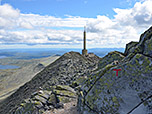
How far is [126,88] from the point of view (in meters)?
6.49

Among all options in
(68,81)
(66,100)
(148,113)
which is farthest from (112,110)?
(68,81)

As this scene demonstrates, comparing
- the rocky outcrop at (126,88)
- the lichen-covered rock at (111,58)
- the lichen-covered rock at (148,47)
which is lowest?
the rocky outcrop at (126,88)

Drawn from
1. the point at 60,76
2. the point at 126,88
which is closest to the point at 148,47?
the point at 126,88

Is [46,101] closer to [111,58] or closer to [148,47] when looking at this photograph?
[111,58]

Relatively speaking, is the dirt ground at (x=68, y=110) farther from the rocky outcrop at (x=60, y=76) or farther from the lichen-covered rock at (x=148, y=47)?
the rocky outcrop at (x=60, y=76)

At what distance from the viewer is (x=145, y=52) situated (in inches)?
263

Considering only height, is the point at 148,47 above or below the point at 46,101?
above

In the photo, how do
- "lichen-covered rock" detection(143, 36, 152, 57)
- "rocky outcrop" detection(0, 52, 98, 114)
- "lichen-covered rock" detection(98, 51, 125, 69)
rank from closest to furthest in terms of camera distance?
"lichen-covered rock" detection(143, 36, 152, 57), "lichen-covered rock" detection(98, 51, 125, 69), "rocky outcrop" detection(0, 52, 98, 114)

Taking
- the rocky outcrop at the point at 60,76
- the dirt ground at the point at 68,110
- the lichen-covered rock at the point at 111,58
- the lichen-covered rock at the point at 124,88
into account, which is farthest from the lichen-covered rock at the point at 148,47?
the rocky outcrop at the point at 60,76

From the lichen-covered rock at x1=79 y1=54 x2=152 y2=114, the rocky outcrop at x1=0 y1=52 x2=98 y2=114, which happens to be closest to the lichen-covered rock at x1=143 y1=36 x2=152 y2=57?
the lichen-covered rock at x1=79 y1=54 x2=152 y2=114

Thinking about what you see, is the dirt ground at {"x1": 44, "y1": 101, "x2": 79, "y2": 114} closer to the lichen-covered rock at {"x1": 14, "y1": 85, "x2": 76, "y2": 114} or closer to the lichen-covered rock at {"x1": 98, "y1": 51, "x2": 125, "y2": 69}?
the lichen-covered rock at {"x1": 14, "y1": 85, "x2": 76, "y2": 114}

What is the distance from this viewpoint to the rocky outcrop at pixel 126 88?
607 centimetres

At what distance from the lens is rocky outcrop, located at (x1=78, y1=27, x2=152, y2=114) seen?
19.9ft

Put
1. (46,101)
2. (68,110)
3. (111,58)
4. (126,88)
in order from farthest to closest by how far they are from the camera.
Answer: (46,101), (68,110), (111,58), (126,88)
